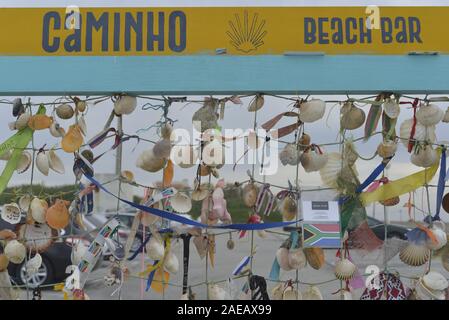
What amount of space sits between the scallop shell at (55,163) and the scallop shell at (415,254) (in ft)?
4.04

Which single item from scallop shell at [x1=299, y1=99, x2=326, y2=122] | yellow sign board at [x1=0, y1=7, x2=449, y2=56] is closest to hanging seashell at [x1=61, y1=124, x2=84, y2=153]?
yellow sign board at [x1=0, y1=7, x2=449, y2=56]

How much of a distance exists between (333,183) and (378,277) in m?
0.36

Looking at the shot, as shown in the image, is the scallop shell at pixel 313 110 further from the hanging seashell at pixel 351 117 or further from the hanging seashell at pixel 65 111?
the hanging seashell at pixel 65 111

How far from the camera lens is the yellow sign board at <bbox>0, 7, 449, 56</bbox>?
160cm

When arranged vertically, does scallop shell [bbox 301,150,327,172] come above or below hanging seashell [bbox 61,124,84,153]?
below

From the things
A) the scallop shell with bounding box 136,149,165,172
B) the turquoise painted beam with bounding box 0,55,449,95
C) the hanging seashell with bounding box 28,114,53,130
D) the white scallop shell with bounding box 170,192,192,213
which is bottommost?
the white scallop shell with bounding box 170,192,192,213

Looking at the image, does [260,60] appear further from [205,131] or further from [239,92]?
[205,131]

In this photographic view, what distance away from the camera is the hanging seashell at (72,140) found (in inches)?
65.9

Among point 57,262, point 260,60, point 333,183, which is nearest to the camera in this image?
point 260,60

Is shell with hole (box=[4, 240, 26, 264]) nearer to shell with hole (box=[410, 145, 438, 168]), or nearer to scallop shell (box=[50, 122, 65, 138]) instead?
scallop shell (box=[50, 122, 65, 138])

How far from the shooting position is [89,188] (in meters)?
1.74

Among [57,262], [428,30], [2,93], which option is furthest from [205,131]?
[57,262]

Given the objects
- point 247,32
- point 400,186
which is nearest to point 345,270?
point 400,186

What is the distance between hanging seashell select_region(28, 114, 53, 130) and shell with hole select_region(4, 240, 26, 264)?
0.41 m
